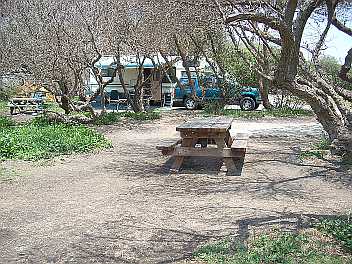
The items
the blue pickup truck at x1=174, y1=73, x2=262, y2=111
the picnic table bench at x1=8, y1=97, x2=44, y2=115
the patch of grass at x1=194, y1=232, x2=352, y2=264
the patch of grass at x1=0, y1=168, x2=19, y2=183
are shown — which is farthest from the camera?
the blue pickup truck at x1=174, y1=73, x2=262, y2=111

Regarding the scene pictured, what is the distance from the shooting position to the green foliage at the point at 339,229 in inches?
180

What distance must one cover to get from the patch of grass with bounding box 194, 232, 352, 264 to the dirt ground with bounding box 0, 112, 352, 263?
22 centimetres

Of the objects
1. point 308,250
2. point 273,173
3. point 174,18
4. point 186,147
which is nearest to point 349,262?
point 308,250

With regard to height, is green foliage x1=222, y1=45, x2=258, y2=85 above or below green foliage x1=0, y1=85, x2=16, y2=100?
above

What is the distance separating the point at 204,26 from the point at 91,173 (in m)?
5.73

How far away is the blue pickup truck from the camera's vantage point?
73.3 ft

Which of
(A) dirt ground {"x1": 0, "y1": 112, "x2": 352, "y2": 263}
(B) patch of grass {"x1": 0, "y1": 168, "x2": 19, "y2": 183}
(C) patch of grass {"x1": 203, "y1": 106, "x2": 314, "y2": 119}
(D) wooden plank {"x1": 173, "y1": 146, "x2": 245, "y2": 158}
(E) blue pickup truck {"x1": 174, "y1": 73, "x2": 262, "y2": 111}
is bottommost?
(B) patch of grass {"x1": 0, "y1": 168, "x2": 19, "y2": 183}

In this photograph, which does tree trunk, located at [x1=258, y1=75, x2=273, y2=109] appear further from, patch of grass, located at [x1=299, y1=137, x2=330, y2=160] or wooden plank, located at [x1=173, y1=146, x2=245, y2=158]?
wooden plank, located at [x1=173, y1=146, x2=245, y2=158]

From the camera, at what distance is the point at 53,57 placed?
1447 centimetres

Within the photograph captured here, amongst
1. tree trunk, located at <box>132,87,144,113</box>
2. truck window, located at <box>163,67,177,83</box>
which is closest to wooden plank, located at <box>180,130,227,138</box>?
tree trunk, located at <box>132,87,144,113</box>

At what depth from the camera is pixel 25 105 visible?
71.9 feet

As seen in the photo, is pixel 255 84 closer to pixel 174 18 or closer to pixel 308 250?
pixel 174 18

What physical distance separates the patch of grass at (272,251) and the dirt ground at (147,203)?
0.22 meters

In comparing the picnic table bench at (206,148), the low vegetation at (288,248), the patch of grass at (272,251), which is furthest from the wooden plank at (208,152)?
the patch of grass at (272,251)
